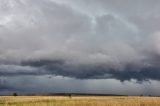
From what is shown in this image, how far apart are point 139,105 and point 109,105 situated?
452cm

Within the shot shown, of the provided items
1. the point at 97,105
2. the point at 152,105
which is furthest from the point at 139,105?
the point at 97,105

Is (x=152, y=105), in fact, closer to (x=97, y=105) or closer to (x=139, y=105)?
(x=139, y=105)

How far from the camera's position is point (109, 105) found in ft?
153

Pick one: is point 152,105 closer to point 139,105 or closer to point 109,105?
point 139,105

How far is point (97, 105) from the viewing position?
47.4 metres

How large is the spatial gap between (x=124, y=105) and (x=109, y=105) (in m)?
2.21

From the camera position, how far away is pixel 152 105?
46812 millimetres

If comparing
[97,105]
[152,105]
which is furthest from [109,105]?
[152,105]

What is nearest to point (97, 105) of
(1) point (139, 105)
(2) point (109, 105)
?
(2) point (109, 105)

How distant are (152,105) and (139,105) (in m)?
1.93

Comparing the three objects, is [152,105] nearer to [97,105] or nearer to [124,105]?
[124,105]

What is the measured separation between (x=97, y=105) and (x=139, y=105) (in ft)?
20.5

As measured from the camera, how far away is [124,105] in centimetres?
4644
